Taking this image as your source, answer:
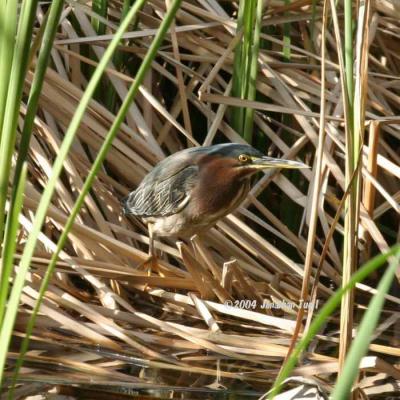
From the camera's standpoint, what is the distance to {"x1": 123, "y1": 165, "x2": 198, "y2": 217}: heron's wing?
12.7 feet

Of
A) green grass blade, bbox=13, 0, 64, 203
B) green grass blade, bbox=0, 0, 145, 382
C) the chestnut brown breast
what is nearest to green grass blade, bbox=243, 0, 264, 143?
the chestnut brown breast

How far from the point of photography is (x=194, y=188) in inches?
160

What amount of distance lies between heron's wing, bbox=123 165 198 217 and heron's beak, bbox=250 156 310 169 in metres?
0.32

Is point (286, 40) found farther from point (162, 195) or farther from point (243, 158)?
point (162, 195)

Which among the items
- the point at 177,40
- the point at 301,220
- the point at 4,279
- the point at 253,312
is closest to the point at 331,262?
the point at 301,220

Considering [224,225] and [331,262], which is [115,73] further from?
[331,262]

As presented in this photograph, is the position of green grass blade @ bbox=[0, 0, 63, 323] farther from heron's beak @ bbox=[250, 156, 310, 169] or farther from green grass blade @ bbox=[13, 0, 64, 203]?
heron's beak @ bbox=[250, 156, 310, 169]

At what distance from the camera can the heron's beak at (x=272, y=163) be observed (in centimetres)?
359

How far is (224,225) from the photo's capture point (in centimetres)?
407

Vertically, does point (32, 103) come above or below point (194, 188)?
below

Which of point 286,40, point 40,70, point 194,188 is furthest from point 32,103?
point 286,40

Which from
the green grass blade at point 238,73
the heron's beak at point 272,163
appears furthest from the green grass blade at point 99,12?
the heron's beak at point 272,163

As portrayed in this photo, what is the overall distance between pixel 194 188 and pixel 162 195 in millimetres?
152

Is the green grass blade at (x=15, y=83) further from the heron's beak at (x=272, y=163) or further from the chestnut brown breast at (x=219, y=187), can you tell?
the chestnut brown breast at (x=219, y=187)
